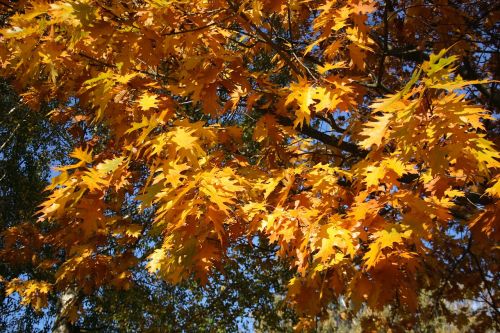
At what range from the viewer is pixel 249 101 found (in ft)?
10.5

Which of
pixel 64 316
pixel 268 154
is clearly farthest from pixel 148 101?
pixel 64 316

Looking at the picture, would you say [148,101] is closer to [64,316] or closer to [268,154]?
[268,154]

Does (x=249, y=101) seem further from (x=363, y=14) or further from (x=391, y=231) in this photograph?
(x=391, y=231)

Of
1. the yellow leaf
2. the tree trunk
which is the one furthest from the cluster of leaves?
the tree trunk

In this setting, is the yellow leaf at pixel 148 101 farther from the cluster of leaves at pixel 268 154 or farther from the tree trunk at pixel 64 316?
the tree trunk at pixel 64 316

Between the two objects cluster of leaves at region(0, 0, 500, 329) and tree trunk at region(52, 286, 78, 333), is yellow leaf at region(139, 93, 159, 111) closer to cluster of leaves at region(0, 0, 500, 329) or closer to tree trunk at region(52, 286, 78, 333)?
cluster of leaves at region(0, 0, 500, 329)

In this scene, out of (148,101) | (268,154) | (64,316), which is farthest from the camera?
(64,316)

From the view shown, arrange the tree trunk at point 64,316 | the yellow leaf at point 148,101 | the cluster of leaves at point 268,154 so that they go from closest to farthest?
the cluster of leaves at point 268,154 < the yellow leaf at point 148,101 < the tree trunk at point 64,316

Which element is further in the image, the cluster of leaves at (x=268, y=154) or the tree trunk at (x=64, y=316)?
the tree trunk at (x=64, y=316)

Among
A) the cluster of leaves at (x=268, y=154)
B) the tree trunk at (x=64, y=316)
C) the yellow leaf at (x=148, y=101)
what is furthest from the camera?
the tree trunk at (x=64, y=316)

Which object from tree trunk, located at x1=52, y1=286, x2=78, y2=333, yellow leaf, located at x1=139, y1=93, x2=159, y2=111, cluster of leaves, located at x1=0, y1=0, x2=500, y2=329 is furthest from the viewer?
tree trunk, located at x1=52, y1=286, x2=78, y2=333

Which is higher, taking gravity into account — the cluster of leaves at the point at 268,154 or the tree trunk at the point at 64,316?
the cluster of leaves at the point at 268,154

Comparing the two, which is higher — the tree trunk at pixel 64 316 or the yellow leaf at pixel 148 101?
the yellow leaf at pixel 148 101

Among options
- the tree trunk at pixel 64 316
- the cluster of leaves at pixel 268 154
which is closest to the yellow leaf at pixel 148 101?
the cluster of leaves at pixel 268 154
